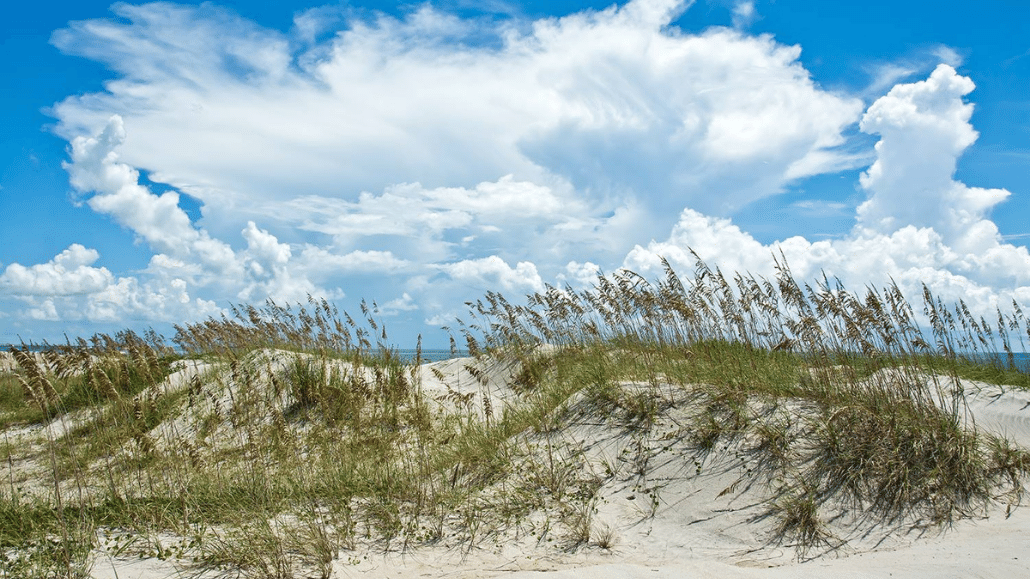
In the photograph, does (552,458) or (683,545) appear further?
(552,458)

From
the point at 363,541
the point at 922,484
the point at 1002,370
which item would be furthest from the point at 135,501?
the point at 1002,370

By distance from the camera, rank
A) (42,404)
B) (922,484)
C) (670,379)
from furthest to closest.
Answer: (670,379)
(922,484)
(42,404)

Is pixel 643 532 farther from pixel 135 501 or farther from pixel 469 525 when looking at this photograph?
pixel 135 501

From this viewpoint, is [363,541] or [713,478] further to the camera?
[713,478]

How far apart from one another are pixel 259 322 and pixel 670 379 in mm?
8543

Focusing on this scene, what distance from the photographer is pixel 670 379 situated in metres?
7.52

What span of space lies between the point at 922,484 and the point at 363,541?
5.06m

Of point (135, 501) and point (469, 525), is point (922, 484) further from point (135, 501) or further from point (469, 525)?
point (135, 501)

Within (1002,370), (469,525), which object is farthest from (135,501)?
(1002,370)

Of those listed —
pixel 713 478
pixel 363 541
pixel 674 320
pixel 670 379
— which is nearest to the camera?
pixel 363 541

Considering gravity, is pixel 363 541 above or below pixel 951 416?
below

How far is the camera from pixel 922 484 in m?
5.54

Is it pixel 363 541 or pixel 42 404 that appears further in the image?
pixel 363 541

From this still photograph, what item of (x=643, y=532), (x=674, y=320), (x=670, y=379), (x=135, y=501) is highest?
(x=674, y=320)
